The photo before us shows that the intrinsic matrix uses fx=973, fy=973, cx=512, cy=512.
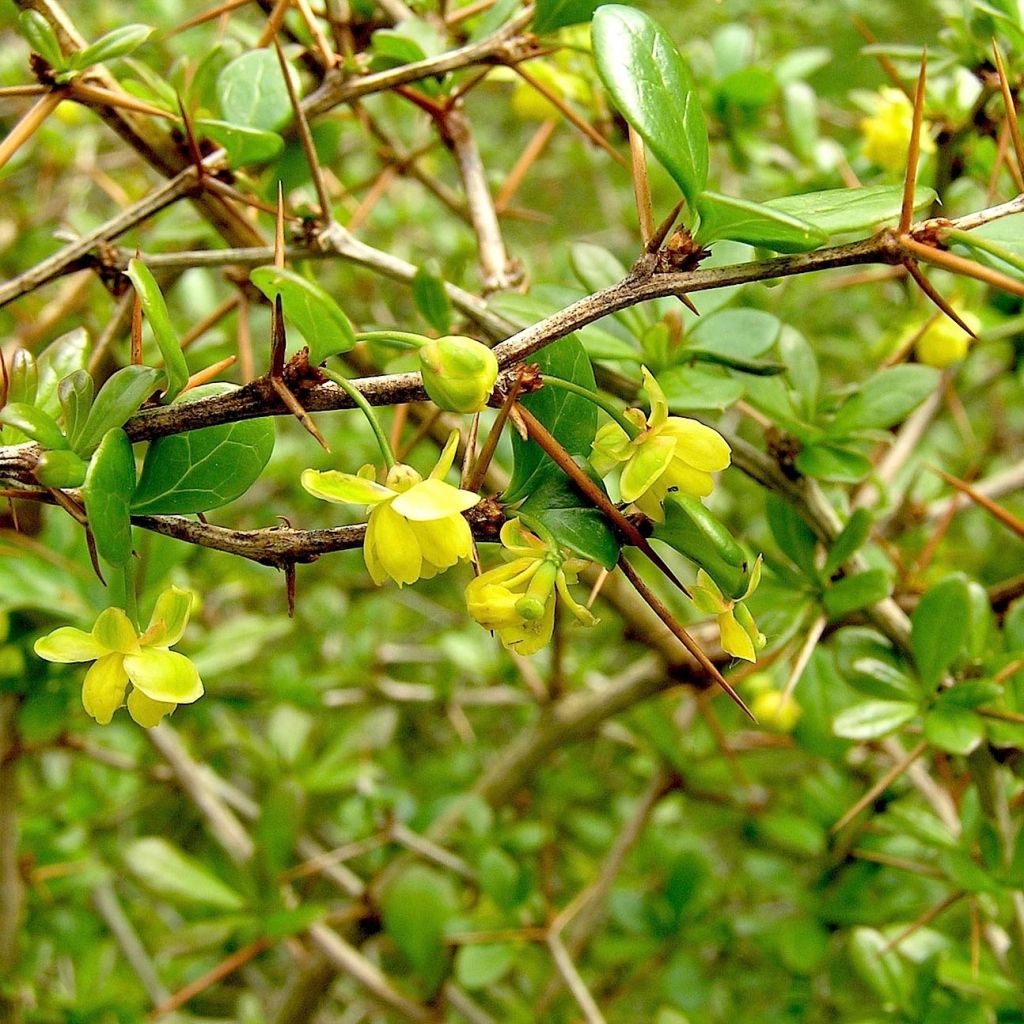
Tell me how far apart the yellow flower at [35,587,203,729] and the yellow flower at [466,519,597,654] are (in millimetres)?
108

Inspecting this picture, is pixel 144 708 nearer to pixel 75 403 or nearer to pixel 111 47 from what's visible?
pixel 75 403

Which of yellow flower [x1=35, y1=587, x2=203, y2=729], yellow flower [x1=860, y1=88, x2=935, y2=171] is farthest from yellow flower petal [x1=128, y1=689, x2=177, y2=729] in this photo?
yellow flower [x1=860, y1=88, x2=935, y2=171]

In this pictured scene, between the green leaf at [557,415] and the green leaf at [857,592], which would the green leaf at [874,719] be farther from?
the green leaf at [557,415]

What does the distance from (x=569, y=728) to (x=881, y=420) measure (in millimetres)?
445

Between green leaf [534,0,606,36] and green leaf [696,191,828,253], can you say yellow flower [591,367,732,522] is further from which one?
green leaf [534,0,606,36]

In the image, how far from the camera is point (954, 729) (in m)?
0.50

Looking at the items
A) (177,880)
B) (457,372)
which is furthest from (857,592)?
(177,880)

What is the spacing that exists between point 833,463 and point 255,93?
14.5 inches

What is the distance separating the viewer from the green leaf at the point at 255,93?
1.69ft

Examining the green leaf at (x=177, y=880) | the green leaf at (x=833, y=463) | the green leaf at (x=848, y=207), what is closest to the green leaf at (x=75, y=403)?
the green leaf at (x=848, y=207)

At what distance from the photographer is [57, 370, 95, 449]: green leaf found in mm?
342

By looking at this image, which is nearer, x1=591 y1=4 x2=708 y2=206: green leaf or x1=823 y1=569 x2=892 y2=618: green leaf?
x1=591 y1=4 x2=708 y2=206: green leaf

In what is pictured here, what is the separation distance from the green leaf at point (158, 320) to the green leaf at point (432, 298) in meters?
0.13

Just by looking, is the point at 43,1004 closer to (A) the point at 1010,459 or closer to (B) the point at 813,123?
(B) the point at 813,123
